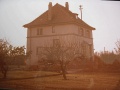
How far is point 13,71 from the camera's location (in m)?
6.31

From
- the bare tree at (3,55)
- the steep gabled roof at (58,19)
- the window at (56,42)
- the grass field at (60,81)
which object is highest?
the steep gabled roof at (58,19)

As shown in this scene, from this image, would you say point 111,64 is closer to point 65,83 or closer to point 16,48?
point 65,83

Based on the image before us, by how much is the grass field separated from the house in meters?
0.56

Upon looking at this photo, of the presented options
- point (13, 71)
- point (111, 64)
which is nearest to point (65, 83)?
point (111, 64)

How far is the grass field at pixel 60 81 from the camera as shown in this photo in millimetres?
4977

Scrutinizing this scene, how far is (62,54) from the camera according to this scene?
5430 mm

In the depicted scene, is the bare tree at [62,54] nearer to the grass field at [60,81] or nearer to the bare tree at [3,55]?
the grass field at [60,81]

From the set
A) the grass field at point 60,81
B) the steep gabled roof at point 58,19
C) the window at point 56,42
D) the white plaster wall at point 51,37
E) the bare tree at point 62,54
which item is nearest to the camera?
the grass field at point 60,81

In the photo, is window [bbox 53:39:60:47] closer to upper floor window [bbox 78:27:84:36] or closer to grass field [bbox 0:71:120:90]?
upper floor window [bbox 78:27:84:36]

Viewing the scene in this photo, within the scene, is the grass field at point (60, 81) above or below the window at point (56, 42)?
below

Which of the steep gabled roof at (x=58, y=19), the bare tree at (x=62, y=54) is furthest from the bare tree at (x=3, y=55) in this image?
the bare tree at (x=62, y=54)

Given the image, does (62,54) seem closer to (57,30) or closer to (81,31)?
(57,30)

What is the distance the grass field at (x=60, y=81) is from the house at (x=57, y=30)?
564 millimetres

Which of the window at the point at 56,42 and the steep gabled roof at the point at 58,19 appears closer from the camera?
the window at the point at 56,42
